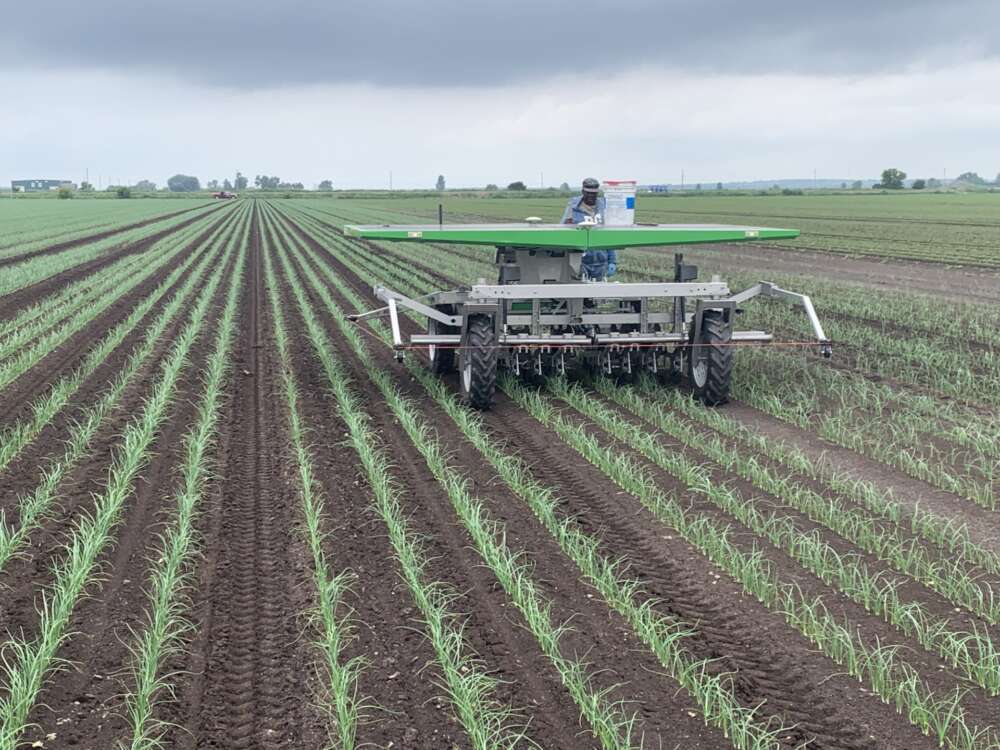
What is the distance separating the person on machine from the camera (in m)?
10.1

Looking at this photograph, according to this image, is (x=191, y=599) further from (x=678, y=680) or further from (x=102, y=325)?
(x=102, y=325)

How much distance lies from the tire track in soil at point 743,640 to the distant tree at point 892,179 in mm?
109056

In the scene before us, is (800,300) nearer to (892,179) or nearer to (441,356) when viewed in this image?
(441,356)

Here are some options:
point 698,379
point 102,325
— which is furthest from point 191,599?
point 102,325

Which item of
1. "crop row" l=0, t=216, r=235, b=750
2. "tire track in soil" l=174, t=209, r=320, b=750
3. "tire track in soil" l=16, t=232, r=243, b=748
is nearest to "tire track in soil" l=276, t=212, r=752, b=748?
"tire track in soil" l=174, t=209, r=320, b=750

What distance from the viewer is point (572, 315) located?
9.44m

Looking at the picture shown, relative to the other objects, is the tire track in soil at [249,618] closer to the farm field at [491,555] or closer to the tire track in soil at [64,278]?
the farm field at [491,555]

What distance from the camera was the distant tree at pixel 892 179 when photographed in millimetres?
104669

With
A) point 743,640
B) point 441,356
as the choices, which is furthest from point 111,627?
point 441,356

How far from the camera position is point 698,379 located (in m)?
9.12

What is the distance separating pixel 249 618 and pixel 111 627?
0.62m

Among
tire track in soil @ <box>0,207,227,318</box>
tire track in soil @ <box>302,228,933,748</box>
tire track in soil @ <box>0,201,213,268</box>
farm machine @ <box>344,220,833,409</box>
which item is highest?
farm machine @ <box>344,220,833,409</box>

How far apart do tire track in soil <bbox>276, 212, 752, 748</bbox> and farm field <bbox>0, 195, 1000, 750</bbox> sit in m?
0.02

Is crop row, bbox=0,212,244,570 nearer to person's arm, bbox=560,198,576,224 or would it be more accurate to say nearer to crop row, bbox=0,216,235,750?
crop row, bbox=0,216,235,750
